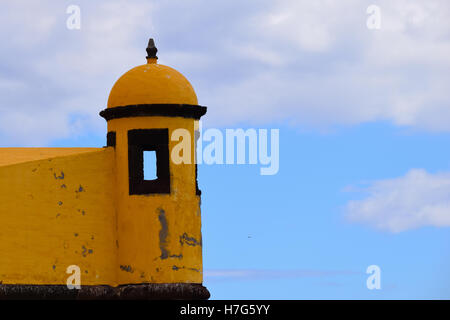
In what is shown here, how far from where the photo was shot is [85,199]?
27469 millimetres

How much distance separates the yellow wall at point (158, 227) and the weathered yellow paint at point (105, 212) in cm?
2

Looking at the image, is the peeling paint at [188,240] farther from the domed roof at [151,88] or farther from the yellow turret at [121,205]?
the domed roof at [151,88]

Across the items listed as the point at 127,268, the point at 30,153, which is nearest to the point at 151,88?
the point at 30,153

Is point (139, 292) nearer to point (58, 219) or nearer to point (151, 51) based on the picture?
point (58, 219)

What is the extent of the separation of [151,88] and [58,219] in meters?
3.79

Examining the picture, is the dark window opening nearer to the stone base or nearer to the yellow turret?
the yellow turret

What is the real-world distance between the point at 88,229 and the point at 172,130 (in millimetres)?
2996

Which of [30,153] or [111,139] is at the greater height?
[111,139]

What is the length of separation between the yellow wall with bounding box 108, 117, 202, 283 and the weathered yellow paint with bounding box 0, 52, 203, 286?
0.07 ft

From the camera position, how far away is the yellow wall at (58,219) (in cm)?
2623

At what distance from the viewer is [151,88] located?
92.5 ft

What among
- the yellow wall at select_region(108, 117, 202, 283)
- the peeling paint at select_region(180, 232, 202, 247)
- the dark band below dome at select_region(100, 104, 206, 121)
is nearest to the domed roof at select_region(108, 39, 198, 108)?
the dark band below dome at select_region(100, 104, 206, 121)
